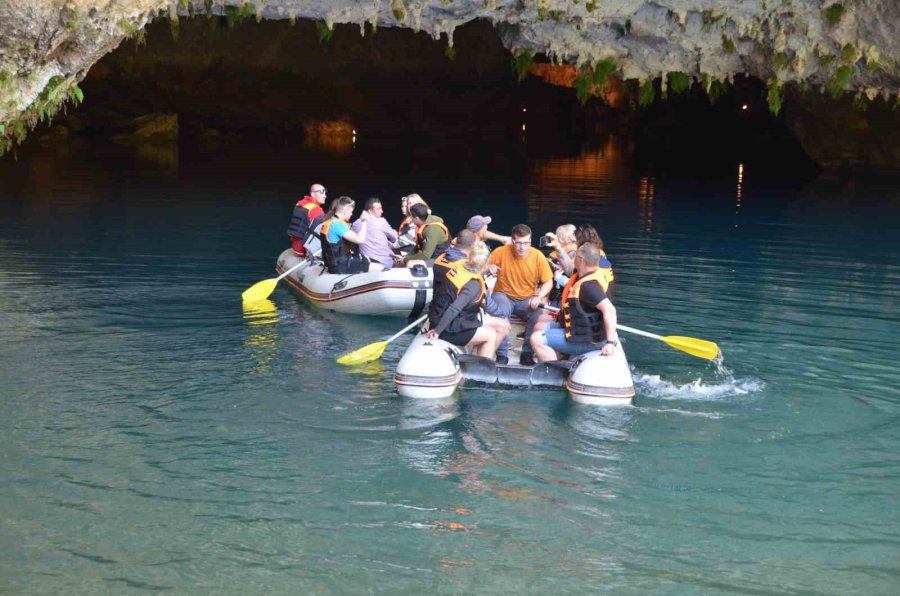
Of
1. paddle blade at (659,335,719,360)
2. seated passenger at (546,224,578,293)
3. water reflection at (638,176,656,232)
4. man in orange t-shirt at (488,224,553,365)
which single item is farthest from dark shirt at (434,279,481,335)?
water reflection at (638,176,656,232)

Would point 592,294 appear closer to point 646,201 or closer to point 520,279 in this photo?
point 520,279

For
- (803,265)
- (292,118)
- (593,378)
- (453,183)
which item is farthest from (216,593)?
(292,118)

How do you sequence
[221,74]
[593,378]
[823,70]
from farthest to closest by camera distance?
[221,74]
[823,70]
[593,378]

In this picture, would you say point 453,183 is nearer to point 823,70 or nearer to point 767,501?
point 823,70

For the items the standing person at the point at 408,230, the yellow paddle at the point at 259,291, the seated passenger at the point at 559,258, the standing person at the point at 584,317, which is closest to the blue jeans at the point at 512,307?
the seated passenger at the point at 559,258

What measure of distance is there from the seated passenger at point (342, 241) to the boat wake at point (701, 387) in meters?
4.36

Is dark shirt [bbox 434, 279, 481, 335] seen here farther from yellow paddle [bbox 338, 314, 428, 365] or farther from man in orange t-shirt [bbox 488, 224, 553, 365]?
man in orange t-shirt [bbox 488, 224, 553, 365]

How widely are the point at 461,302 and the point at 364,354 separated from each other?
133 cm

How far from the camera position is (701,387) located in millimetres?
9664

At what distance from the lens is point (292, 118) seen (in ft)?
161

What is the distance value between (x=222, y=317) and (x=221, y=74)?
33.5 meters

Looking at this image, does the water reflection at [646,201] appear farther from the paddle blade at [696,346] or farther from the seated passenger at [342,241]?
the paddle blade at [696,346]

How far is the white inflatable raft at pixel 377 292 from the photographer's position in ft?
41.3

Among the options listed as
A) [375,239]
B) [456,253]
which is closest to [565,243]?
[456,253]
